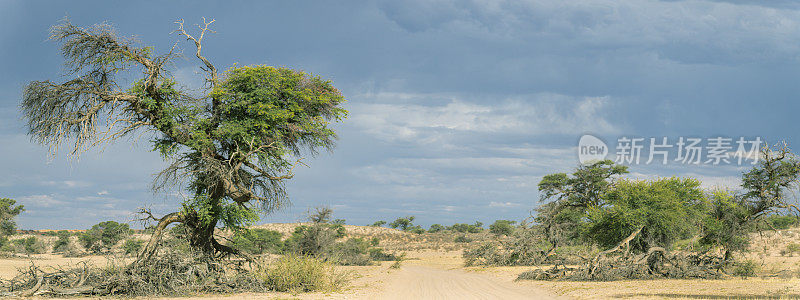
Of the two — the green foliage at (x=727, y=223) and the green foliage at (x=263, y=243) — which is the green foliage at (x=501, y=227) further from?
the green foliage at (x=727, y=223)

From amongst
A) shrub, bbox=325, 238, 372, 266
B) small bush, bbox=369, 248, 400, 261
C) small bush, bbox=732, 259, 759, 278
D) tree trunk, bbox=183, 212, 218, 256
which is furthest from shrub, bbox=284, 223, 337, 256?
small bush, bbox=732, 259, 759, 278

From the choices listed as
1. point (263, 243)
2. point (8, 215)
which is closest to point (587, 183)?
point (263, 243)

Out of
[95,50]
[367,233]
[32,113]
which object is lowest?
[367,233]

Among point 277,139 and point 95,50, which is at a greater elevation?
point 95,50

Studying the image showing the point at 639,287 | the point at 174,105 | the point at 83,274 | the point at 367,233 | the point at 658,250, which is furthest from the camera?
the point at 367,233

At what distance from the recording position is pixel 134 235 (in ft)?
62.6

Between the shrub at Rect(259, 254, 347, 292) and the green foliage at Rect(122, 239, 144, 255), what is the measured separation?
13.9ft

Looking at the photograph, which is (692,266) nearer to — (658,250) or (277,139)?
(658,250)

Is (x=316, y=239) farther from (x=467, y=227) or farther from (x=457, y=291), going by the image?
(x=467, y=227)

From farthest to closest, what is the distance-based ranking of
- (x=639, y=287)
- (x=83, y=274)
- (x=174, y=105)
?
(x=639, y=287), (x=174, y=105), (x=83, y=274)

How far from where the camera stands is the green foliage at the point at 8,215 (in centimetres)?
4481

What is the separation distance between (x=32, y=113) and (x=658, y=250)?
25399mm

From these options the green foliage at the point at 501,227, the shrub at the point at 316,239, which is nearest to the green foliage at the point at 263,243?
the shrub at the point at 316,239

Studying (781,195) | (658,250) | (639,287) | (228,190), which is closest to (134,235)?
(228,190)
